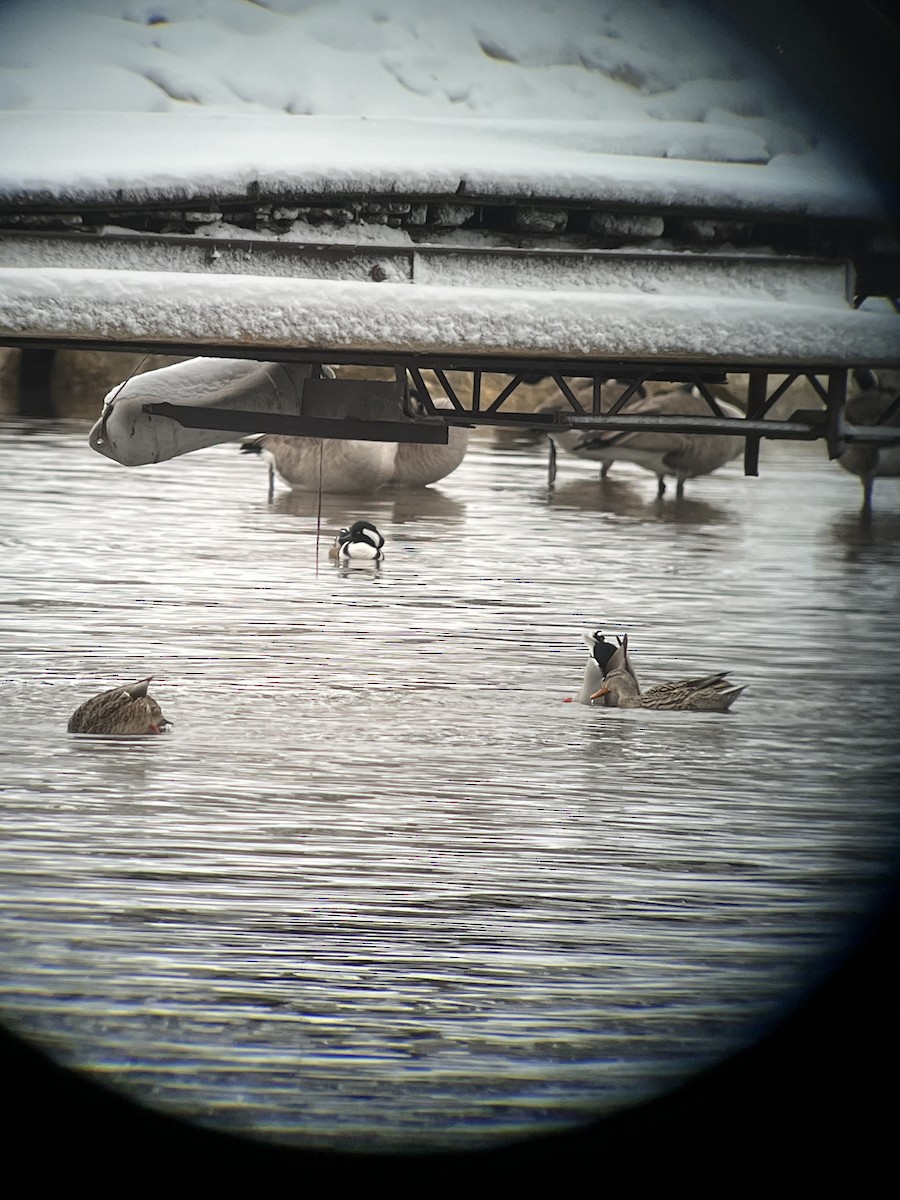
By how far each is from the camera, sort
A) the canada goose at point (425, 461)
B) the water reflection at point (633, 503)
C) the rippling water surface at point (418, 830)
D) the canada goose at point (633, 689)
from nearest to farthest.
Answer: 1. the rippling water surface at point (418, 830)
2. the canada goose at point (633, 689)
3. the water reflection at point (633, 503)
4. the canada goose at point (425, 461)

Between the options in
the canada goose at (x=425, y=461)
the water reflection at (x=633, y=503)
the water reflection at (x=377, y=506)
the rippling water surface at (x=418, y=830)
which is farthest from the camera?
the canada goose at (x=425, y=461)

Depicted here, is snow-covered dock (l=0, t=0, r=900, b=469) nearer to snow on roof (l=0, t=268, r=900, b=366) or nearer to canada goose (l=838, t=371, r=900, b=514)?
snow on roof (l=0, t=268, r=900, b=366)

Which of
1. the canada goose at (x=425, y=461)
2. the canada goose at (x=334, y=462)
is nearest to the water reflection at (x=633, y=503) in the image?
the canada goose at (x=425, y=461)

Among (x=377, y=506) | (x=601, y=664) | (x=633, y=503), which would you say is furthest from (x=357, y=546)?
(x=633, y=503)

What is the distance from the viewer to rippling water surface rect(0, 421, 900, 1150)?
2.29m

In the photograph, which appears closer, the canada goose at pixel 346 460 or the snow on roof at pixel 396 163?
the snow on roof at pixel 396 163

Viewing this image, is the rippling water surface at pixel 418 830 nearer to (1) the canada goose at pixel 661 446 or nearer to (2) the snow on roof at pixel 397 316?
(2) the snow on roof at pixel 397 316

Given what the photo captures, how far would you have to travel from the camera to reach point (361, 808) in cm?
339

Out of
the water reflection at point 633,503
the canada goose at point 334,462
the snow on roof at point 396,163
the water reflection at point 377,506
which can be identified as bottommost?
the water reflection at point 633,503

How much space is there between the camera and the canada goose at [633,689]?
4379mm

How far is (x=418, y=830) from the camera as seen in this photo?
10.7 feet

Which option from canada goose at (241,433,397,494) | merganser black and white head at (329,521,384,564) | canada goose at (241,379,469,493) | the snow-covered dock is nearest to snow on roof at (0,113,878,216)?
the snow-covered dock

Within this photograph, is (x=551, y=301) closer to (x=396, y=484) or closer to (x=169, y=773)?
(x=169, y=773)

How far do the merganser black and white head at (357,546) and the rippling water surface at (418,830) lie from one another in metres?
0.23
